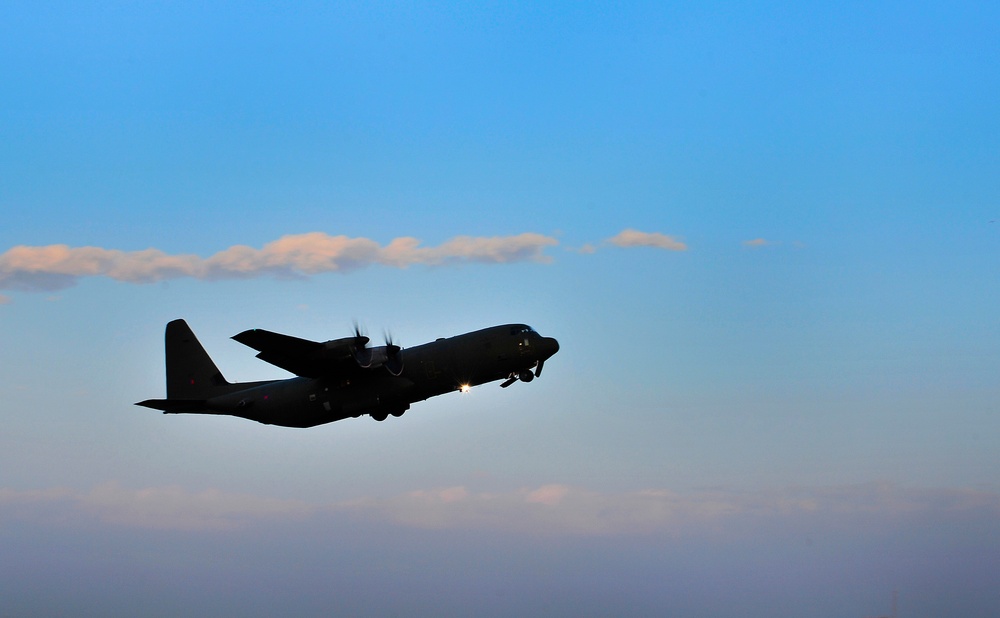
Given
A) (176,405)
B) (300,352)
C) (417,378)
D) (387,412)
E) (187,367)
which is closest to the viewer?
(300,352)

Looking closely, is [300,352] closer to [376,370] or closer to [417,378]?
[376,370]

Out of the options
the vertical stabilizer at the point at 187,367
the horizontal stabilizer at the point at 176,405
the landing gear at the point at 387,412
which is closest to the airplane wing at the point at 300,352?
the landing gear at the point at 387,412

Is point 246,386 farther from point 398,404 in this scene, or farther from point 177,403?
→ point 398,404

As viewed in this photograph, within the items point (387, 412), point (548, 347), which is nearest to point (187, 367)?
point (387, 412)

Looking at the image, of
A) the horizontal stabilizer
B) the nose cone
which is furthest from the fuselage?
the horizontal stabilizer

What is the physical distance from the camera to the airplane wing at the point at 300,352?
53.2 metres

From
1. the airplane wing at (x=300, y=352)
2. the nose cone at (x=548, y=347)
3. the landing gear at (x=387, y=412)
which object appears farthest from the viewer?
the landing gear at (x=387, y=412)

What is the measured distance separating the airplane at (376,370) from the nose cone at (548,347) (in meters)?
0.06

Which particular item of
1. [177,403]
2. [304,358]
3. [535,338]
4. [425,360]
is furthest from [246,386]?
[535,338]

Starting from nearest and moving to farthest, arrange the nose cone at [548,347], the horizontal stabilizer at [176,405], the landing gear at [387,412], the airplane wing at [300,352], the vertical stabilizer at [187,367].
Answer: the airplane wing at [300,352]
the nose cone at [548,347]
the landing gear at [387,412]
the horizontal stabilizer at [176,405]
the vertical stabilizer at [187,367]

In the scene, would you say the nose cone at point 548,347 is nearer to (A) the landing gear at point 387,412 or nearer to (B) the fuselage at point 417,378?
(B) the fuselage at point 417,378

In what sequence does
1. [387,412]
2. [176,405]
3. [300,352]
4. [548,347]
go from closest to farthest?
[300,352] < [548,347] < [387,412] < [176,405]

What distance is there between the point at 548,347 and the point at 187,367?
25832mm

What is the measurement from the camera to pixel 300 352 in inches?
2156
